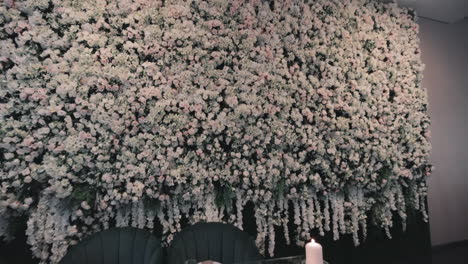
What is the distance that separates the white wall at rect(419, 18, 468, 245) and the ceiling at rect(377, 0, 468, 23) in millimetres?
120

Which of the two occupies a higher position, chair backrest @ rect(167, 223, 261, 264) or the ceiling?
the ceiling

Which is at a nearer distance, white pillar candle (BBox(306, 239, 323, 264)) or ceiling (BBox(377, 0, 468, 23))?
white pillar candle (BBox(306, 239, 323, 264))

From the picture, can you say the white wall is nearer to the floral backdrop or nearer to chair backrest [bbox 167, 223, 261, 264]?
the floral backdrop

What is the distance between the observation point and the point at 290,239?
2447 millimetres

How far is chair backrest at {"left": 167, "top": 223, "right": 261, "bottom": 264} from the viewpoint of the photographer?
5.66 ft

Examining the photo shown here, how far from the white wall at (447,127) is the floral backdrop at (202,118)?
2.64ft

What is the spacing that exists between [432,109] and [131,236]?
11.2 ft

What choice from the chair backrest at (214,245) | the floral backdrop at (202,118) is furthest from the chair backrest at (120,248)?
the floral backdrop at (202,118)

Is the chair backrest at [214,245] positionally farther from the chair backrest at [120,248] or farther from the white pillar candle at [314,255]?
the white pillar candle at [314,255]

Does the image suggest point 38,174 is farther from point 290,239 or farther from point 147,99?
point 290,239

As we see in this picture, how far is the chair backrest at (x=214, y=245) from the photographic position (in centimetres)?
173

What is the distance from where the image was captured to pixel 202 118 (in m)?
2.10

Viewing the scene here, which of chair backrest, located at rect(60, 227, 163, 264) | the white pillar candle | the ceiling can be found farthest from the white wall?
chair backrest, located at rect(60, 227, 163, 264)

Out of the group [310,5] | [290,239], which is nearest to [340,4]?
[310,5]
